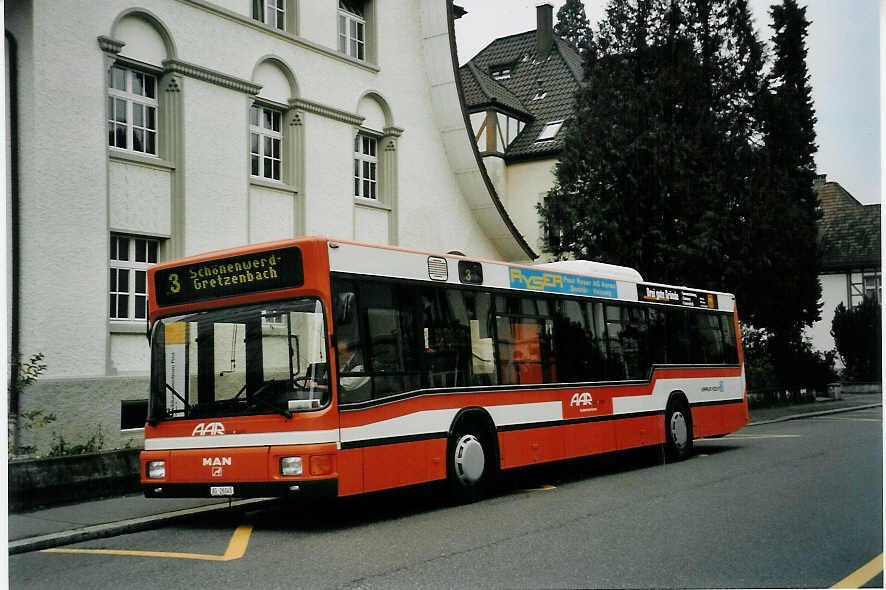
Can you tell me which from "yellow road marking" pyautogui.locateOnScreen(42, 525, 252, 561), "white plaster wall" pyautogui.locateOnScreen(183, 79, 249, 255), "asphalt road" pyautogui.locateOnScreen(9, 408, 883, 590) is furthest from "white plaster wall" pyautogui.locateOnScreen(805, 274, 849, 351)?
"yellow road marking" pyautogui.locateOnScreen(42, 525, 252, 561)

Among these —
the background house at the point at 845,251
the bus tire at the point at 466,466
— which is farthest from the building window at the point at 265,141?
the background house at the point at 845,251

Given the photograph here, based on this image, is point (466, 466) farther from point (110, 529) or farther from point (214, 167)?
point (214, 167)

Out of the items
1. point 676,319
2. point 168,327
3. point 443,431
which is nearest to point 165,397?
point 168,327

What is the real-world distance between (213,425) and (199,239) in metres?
7.62

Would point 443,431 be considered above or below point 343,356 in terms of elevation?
below

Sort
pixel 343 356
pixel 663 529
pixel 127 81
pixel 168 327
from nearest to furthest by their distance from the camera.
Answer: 1. pixel 663 529
2. pixel 343 356
3. pixel 168 327
4. pixel 127 81

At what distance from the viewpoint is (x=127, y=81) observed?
15836mm

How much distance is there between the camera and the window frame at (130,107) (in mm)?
15375

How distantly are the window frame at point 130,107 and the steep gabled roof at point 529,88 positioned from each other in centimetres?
1403

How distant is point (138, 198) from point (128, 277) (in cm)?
125

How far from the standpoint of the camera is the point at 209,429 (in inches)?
376

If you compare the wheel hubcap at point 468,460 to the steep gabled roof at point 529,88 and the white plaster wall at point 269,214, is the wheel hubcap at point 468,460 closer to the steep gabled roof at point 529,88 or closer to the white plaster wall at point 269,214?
the white plaster wall at point 269,214

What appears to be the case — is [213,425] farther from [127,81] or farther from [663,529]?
[127,81]

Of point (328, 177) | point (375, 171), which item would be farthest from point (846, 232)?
point (328, 177)
